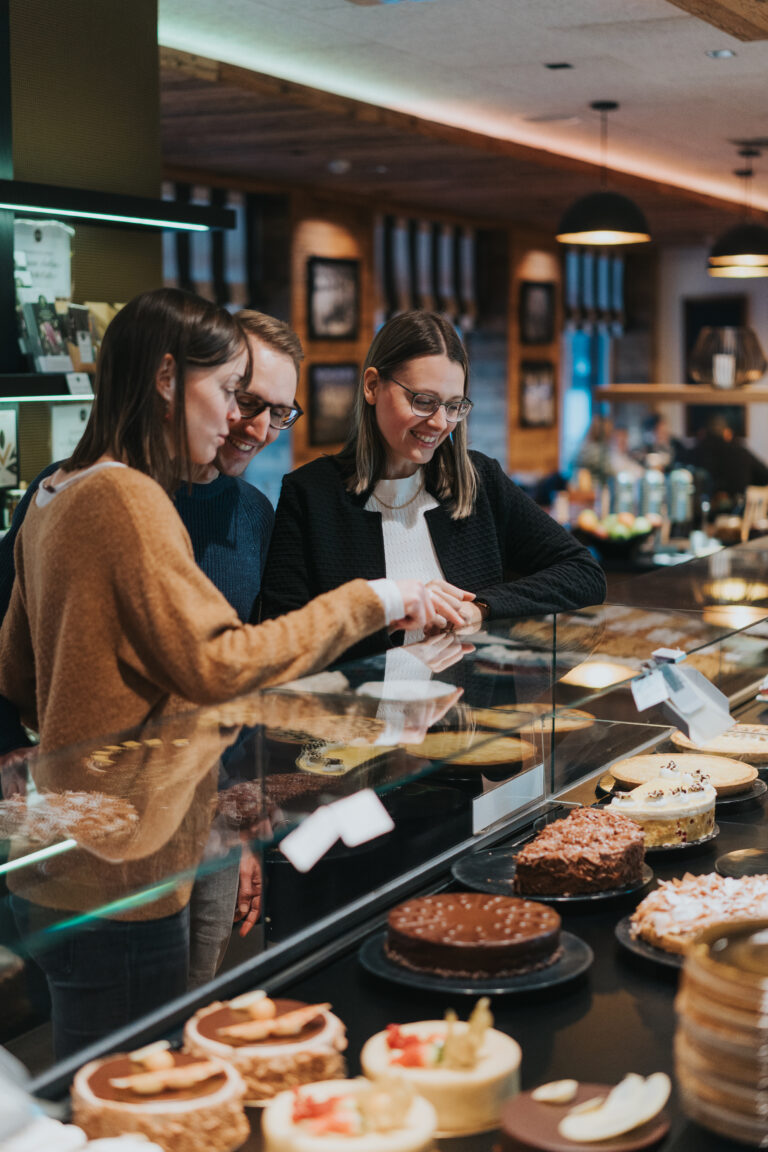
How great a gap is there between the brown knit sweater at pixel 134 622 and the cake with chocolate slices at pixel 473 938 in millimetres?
332

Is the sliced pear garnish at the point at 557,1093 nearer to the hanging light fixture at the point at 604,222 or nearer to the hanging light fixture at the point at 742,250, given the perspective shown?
the hanging light fixture at the point at 604,222

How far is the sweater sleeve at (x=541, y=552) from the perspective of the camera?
2.53 meters

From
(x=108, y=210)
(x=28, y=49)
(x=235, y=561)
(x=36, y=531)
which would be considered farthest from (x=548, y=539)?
(x=28, y=49)

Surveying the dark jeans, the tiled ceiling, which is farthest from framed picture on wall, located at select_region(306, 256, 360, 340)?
the dark jeans

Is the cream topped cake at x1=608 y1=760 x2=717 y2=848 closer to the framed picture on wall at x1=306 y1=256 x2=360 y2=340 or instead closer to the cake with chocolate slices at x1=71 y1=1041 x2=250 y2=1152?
the cake with chocolate slices at x1=71 y1=1041 x2=250 y2=1152

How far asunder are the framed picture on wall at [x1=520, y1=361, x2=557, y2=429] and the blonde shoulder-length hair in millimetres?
9561

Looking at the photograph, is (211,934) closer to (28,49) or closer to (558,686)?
(558,686)

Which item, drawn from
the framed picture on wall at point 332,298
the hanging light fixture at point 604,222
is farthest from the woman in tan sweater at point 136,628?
the framed picture on wall at point 332,298

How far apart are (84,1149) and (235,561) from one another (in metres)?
1.28

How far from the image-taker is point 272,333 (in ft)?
7.37

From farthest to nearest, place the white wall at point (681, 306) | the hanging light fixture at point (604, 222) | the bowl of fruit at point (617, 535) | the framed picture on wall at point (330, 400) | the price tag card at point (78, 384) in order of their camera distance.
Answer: the white wall at point (681, 306) < the framed picture on wall at point (330, 400) < the bowl of fruit at point (617, 535) < the hanging light fixture at point (604, 222) < the price tag card at point (78, 384)

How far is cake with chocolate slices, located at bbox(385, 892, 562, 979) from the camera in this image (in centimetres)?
151

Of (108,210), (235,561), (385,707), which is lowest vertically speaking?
(385,707)

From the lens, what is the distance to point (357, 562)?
2.40 metres
